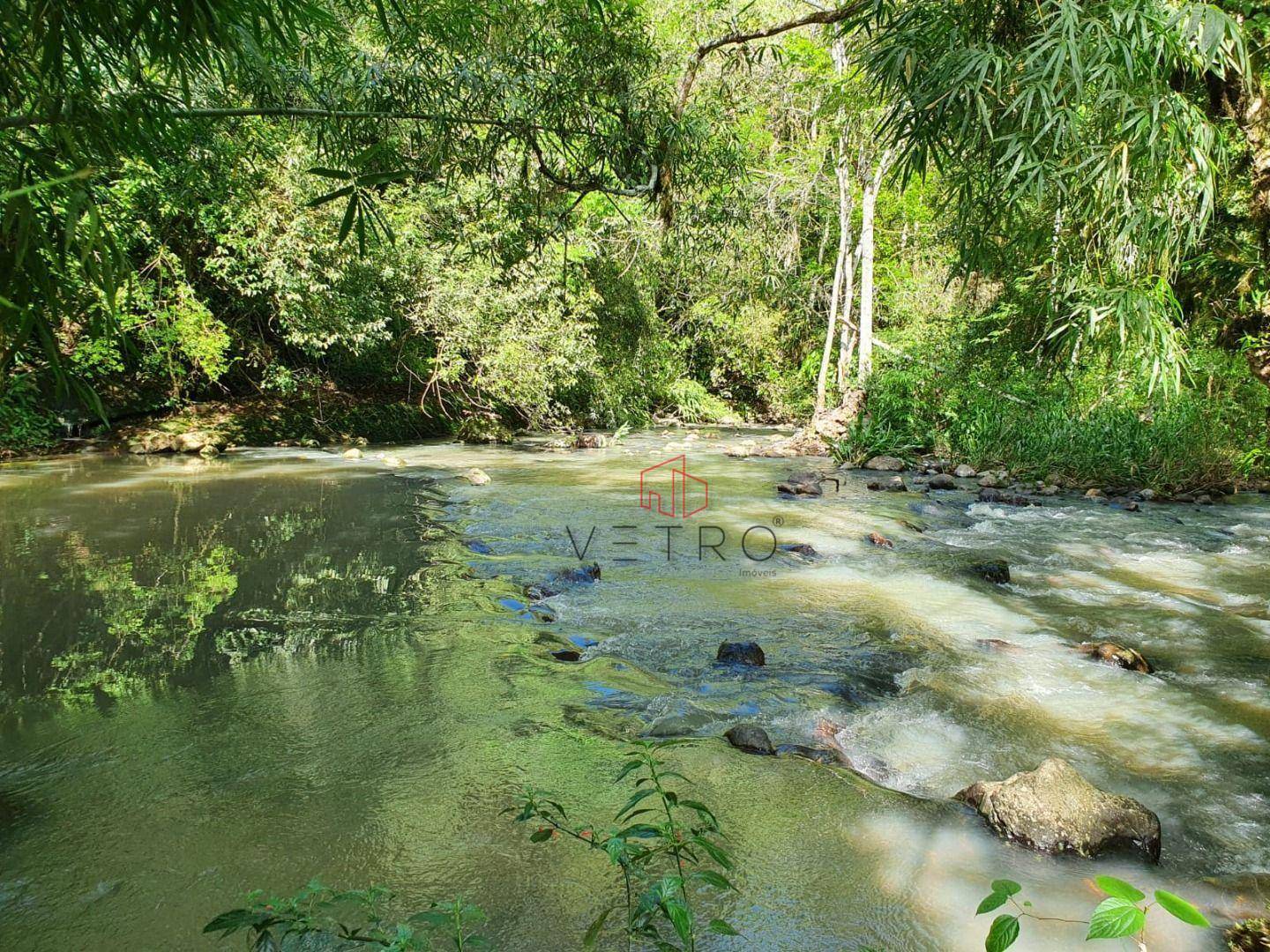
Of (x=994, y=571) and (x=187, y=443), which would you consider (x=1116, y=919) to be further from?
(x=187, y=443)

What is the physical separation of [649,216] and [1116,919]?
1190cm

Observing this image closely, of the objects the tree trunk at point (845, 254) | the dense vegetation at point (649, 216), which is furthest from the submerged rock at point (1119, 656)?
the tree trunk at point (845, 254)

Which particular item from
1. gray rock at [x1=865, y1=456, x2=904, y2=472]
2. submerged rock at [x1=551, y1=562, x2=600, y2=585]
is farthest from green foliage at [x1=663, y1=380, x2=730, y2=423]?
submerged rock at [x1=551, y1=562, x2=600, y2=585]

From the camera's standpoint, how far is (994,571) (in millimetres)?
5523

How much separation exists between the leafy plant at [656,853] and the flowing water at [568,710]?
83mm

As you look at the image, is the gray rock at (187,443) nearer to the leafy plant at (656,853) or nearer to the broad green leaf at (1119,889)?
the leafy plant at (656,853)

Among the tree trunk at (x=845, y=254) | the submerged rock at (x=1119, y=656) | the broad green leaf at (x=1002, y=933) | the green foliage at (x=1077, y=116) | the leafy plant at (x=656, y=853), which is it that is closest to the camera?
the broad green leaf at (x=1002, y=933)

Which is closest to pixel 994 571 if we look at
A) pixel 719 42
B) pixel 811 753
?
pixel 811 753

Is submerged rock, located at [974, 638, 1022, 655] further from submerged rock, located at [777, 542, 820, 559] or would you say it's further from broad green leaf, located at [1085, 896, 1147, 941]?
broad green leaf, located at [1085, 896, 1147, 941]

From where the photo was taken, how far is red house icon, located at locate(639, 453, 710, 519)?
8266mm

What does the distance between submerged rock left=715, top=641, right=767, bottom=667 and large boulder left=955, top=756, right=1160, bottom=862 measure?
1.40 meters

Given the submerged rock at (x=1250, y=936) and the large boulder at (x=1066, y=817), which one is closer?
the submerged rock at (x=1250, y=936)

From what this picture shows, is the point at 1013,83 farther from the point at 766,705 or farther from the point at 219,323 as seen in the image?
the point at 219,323

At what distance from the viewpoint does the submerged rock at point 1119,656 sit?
3.83 m
